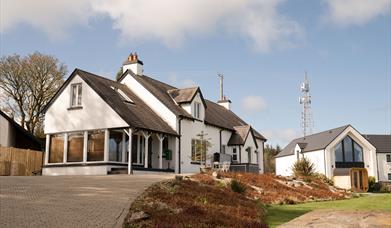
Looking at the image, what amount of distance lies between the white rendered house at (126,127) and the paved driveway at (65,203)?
10513 mm

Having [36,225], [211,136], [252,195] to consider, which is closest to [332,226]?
[36,225]

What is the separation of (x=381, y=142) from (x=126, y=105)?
139 feet

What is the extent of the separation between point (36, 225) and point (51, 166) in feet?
64.9

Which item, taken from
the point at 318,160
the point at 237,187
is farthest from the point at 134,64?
the point at 318,160

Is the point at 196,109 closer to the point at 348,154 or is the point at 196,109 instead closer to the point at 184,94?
the point at 184,94

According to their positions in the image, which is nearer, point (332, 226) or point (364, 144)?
point (332, 226)

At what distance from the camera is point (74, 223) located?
33.7 feet

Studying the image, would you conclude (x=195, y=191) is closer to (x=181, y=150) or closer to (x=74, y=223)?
(x=74, y=223)

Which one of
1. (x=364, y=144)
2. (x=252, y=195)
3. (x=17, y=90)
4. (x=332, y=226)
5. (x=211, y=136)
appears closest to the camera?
(x=332, y=226)

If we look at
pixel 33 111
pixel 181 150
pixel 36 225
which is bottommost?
pixel 36 225

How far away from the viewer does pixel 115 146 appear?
91.3 ft

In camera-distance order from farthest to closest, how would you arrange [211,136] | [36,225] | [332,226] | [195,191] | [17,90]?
[17,90] < [211,136] < [195,191] < [36,225] < [332,226]

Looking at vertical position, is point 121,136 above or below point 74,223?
above

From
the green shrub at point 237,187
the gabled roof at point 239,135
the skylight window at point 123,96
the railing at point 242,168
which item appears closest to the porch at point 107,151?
the skylight window at point 123,96
